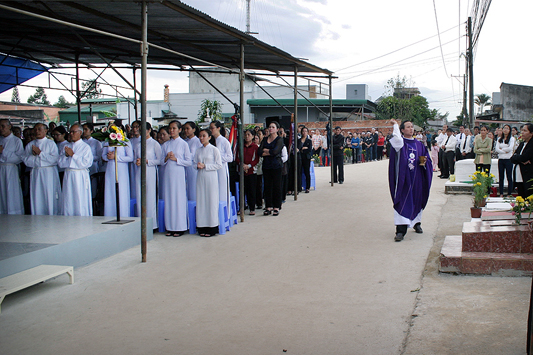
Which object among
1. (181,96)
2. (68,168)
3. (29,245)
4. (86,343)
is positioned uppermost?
(181,96)

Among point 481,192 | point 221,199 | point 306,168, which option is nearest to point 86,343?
point 221,199

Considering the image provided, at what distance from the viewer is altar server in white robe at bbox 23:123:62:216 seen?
782 cm

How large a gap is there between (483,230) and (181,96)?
34363mm

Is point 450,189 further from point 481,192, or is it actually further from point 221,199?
point 221,199

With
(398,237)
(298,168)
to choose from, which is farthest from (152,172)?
(298,168)

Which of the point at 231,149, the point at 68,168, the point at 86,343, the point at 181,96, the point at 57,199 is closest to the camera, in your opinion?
the point at 86,343

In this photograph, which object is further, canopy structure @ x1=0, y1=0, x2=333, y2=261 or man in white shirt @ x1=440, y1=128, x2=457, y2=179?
man in white shirt @ x1=440, y1=128, x2=457, y2=179

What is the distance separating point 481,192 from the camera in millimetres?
8641

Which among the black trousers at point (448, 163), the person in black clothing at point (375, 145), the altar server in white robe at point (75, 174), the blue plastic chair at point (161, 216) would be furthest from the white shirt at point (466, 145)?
the person in black clothing at point (375, 145)

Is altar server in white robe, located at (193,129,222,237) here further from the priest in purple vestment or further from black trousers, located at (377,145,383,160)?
black trousers, located at (377,145,383,160)

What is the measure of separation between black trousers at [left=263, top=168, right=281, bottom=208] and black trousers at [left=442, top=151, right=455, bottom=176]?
919 centimetres

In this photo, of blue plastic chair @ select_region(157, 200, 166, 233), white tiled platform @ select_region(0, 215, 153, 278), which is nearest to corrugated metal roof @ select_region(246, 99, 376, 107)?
blue plastic chair @ select_region(157, 200, 166, 233)

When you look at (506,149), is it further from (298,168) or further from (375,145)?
(375,145)

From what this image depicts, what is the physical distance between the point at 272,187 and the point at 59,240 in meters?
5.02
